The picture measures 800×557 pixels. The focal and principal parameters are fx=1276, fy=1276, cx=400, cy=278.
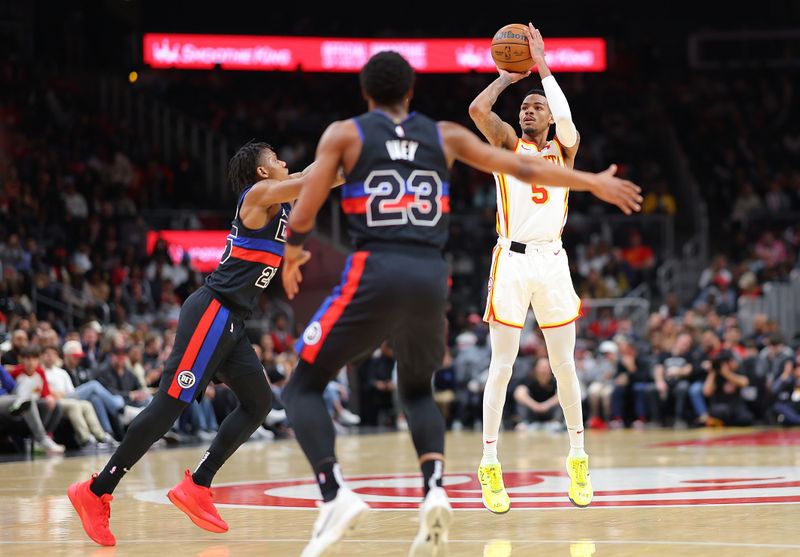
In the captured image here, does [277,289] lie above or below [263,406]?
above

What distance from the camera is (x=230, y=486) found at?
374 inches

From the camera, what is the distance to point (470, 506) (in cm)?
781

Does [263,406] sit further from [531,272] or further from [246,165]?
[531,272]

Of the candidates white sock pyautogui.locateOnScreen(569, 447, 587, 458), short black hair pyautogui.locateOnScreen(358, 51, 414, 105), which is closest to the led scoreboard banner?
white sock pyautogui.locateOnScreen(569, 447, 587, 458)

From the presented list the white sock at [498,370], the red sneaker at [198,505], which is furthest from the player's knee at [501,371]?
the red sneaker at [198,505]

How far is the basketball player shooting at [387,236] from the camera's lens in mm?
5352

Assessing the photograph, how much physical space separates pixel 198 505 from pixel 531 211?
264 cm

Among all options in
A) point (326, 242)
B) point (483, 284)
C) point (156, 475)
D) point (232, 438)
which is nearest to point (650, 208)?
point (483, 284)

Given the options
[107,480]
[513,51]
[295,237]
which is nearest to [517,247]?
[513,51]

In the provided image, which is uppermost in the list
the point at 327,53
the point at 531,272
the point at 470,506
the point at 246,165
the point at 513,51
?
the point at 327,53

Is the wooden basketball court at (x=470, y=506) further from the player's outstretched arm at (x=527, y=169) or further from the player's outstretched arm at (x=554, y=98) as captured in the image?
the player's outstretched arm at (x=554, y=98)

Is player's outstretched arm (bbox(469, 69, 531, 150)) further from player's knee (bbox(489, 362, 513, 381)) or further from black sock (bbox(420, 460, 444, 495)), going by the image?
black sock (bbox(420, 460, 444, 495))

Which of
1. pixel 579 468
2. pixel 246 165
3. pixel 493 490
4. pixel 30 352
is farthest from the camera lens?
pixel 30 352

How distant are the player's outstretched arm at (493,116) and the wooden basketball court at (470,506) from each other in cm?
222
